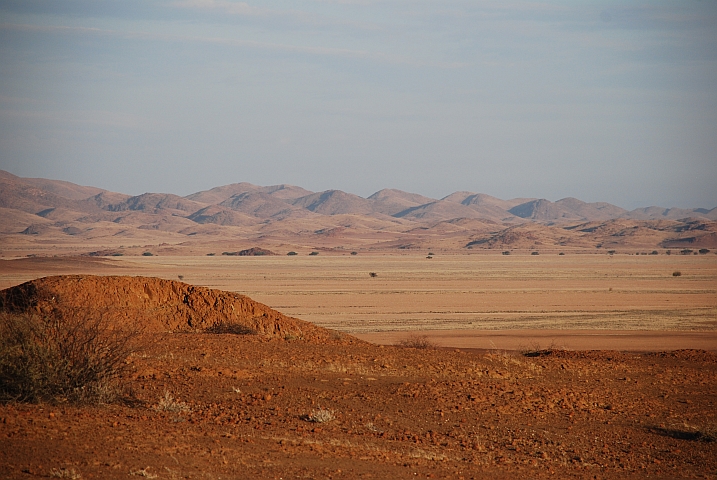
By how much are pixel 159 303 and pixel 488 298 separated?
3778cm

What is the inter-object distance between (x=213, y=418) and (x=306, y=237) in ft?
603

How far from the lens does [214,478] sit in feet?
28.2

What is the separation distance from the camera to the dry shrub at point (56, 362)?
36.0ft

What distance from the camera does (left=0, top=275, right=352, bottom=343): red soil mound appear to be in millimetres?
21391

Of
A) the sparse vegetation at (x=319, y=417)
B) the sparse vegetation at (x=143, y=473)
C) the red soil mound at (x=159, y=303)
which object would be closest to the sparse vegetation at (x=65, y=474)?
the sparse vegetation at (x=143, y=473)

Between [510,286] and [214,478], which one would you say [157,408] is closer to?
[214,478]

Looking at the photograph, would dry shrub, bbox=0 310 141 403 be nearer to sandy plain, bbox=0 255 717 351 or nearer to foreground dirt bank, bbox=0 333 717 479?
foreground dirt bank, bbox=0 333 717 479

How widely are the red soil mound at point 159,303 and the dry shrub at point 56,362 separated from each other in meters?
8.42

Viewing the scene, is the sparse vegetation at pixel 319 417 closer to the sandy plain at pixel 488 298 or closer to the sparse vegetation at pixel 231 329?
the sparse vegetation at pixel 231 329

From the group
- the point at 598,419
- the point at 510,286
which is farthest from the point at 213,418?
the point at 510,286

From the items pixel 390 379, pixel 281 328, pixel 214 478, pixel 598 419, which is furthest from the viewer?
pixel 281 328

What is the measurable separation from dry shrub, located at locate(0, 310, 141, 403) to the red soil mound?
8.42 meters

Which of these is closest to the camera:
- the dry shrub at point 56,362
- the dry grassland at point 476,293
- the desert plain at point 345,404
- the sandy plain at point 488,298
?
the desert plain at point 345,404

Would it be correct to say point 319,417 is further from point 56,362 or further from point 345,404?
point 56,362
